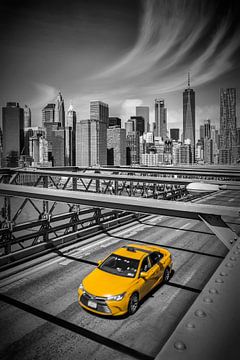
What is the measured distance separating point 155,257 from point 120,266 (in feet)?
4.99

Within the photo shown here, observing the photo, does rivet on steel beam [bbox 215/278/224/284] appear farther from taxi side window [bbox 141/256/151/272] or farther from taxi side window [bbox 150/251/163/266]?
taxi side window [bbox 150/251/163/266]

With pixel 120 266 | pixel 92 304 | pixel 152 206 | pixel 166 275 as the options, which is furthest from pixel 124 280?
pixel 152 206

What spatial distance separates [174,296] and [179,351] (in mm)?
8815

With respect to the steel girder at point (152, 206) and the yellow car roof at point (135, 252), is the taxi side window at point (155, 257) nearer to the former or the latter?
the yellow car roof at point (135, 252)

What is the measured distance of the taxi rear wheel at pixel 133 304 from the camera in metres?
7.64

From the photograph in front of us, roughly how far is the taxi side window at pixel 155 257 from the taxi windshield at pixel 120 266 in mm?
835

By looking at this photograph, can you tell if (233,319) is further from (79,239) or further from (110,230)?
(110,230)

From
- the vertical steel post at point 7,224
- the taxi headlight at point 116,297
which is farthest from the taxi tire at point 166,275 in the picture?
the vertical steel post at point 7,224

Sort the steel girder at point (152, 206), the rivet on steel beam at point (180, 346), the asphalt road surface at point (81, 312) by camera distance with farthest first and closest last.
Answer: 1. the asphalt road surface at point (81, 312)
2. the steel girder at point (152, 206)
3. the rivet on steel beam at point (180, 346)

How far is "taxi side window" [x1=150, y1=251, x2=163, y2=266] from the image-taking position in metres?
9.47

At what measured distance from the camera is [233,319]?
3.55 ft

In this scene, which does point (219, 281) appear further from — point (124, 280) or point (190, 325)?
point (124, 280)

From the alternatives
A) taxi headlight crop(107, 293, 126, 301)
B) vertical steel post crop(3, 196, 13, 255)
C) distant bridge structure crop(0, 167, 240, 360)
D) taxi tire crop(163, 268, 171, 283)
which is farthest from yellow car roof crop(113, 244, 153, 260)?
vertical steel post crop(3, 196, 13, 255)

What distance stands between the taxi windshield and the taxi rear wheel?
61cm
